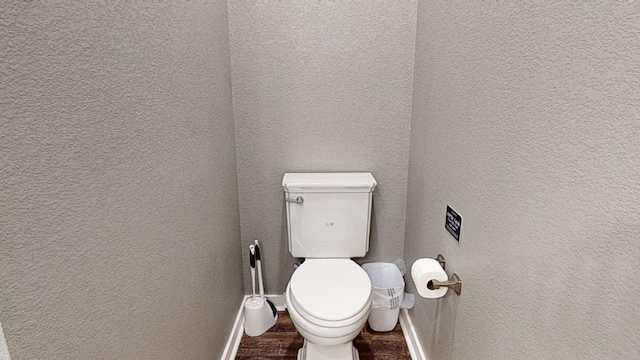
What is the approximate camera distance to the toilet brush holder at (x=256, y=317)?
6.13 ft

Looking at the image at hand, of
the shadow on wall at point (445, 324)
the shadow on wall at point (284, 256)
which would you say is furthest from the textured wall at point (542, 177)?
the shadow on wall at point (284, 256)

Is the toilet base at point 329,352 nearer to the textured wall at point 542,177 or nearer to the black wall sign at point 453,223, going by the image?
the textured wall at point 542,177

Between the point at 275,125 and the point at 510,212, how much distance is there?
1238 mm

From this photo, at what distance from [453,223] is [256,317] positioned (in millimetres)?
1202

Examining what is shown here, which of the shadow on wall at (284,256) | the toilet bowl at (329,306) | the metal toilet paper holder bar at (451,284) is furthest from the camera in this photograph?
the shadow on wall at (284,256)

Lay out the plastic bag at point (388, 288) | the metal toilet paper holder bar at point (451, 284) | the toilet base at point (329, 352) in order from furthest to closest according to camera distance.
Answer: the plastic bag at point (388, 288) < the toilet base at point (329, 352) < the metal toilet paper holder bar at point (451, 284)

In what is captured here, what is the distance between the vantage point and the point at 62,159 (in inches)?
24.2

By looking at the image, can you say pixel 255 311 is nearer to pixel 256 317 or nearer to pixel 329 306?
→ pixel 256 317

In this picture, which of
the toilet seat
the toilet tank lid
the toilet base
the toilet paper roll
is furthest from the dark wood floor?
the toilet tank lid

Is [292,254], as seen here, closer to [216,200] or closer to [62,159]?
[216,200]

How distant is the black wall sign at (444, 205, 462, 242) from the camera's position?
3.95 ft

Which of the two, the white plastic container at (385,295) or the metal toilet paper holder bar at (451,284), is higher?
the metal toilet paper holder bar at (451,284)

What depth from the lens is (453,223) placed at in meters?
1.25

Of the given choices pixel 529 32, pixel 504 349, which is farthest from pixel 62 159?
pixel 504 349
